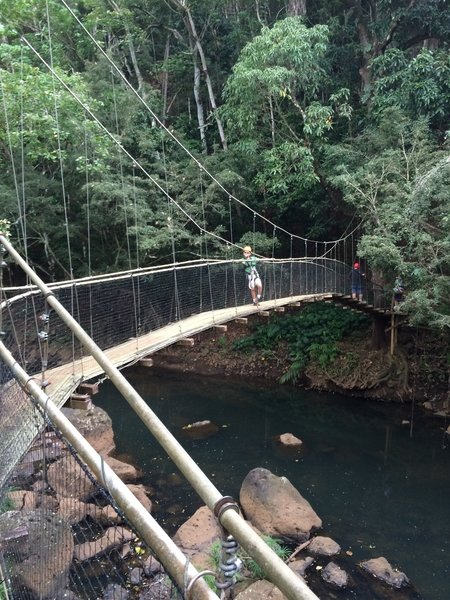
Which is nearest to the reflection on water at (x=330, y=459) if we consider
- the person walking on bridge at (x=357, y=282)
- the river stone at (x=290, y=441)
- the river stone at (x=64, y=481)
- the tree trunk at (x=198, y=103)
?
the river stone at (x=290, y=441)

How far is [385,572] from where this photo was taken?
3949 millimetres

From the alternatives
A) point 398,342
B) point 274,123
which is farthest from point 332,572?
point 274,123

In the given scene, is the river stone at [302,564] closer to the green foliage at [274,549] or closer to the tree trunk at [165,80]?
the green foliage at [274,549]

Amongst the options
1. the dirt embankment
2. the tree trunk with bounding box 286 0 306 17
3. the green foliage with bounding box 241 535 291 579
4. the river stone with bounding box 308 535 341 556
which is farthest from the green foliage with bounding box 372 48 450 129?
the green foliage with bounding box 241 535 291 579


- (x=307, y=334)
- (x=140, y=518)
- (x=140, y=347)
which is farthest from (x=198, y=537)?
(x=307, y=334)

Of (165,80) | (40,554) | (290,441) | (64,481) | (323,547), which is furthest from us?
(165,80)

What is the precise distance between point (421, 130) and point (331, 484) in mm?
4299

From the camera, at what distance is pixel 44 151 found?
6492 millimetres

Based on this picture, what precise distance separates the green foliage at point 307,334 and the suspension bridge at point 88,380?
1.93 meters

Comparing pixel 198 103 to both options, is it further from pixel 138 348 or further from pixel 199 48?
pixel 138 348

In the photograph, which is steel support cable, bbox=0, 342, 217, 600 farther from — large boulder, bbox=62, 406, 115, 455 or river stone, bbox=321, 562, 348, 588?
large boulder, bbox=62, 406, 115, 455

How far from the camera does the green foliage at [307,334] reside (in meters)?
8.54

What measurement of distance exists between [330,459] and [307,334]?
3.05m

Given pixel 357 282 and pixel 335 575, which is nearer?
pixel 335 575
